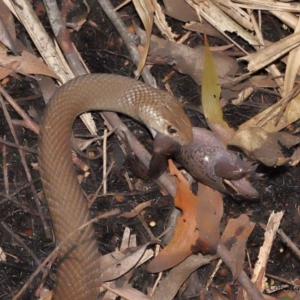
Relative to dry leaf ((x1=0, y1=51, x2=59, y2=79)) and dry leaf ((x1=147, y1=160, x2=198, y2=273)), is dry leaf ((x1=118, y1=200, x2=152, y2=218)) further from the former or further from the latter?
dry leaf ((x1=0, y1=51, x2=59, y2=79))

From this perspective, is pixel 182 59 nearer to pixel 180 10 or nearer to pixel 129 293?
pixel 180 10

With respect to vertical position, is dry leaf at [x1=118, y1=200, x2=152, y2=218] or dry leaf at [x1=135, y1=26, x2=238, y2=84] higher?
dry leaf at [x1=135, y1=26, x2=238, y2=84]

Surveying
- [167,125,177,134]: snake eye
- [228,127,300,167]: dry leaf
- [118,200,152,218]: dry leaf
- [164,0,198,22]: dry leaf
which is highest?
[164,0,198,22]: dry leaf

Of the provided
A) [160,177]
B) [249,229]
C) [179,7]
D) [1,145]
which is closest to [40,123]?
[1,145]

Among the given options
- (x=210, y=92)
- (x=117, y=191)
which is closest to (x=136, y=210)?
(x=117, y=191)

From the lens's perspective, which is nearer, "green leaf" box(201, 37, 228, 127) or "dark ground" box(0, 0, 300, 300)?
"dark ground" box(0, 0, 300, 300)

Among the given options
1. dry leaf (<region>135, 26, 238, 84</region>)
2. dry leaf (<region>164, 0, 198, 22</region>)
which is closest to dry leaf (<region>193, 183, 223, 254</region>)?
dry leaf (<region>135, 26, 238, 84</region>)
